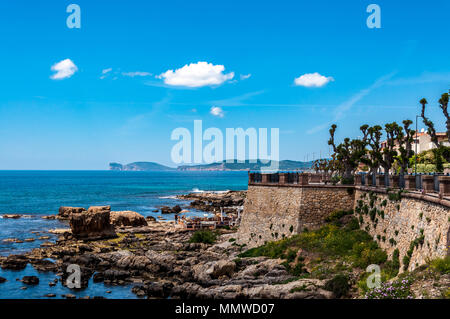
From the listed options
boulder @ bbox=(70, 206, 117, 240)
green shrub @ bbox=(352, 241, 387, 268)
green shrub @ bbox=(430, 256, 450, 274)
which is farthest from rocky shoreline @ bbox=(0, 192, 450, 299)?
green shrub @ bbox=(352, 241, 387, 268)

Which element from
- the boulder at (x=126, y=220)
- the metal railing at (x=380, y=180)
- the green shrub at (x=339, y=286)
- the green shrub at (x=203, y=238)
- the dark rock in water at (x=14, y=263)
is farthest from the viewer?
the boulder at (x=126, y=220)

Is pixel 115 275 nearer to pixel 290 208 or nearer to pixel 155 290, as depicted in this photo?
pixel 155 290

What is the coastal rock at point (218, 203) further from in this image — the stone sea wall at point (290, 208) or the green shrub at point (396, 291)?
the green shrub at point (396, 291)

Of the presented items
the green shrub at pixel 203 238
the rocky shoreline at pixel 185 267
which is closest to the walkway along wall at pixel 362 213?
the rocky shoreline at pixel 185 267

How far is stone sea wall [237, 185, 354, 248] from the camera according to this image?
31719 mm

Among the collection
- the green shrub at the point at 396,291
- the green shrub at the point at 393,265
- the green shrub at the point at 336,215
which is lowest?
the green shrub at the point at 393,265

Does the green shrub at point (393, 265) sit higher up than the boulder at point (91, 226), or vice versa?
the green shrub at point (393, 265)

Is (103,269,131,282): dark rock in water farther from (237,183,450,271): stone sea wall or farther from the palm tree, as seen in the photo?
the palm tree

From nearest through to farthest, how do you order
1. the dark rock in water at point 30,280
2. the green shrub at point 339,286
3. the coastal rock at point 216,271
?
the green shrub at point 339,286
the coastal rock at point 216,271
the dark rock in water at point 30,280

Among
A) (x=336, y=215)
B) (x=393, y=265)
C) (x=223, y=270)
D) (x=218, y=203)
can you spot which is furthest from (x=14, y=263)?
(x=218, y=203)

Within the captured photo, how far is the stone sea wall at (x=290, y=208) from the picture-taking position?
1249 inches

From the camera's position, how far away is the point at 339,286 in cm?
2059

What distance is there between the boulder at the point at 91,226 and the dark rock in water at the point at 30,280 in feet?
48.3
